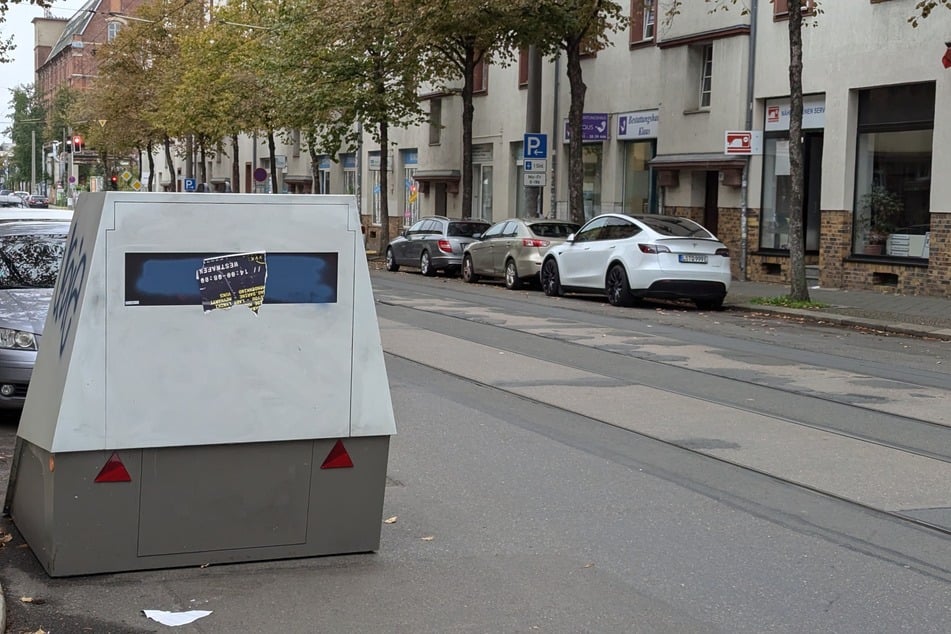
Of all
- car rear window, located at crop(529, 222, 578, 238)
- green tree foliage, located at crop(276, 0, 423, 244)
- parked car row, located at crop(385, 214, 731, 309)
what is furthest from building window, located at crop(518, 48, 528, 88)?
car rear window, located at crop(529, 222, 578, 238)

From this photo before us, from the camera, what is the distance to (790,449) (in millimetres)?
8531

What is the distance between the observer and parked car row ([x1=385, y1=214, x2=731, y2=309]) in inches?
792

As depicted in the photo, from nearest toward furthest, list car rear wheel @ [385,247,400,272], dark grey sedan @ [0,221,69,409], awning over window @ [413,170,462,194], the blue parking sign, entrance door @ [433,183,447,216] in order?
1. dark grey sedan @ [0,221,69,409]
2. the blue parking sign
3. car rear wheel @ [385,247,400,272]
4. awning over window @ [413,170,462,194]
5. entrance door @ [433,183,447,216]

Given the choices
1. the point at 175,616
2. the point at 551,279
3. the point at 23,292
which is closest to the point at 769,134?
the point at 551,279

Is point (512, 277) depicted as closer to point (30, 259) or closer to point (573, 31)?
point (573, 31)

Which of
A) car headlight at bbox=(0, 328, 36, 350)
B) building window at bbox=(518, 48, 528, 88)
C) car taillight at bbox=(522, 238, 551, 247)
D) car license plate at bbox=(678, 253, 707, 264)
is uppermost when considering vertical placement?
building window at bbox=(518, 48, 528, 88)

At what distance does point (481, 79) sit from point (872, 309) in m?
21.4

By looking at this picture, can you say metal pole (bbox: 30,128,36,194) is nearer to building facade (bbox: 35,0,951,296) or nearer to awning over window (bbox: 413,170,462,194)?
awning over window (bbox: 413,170,462,194)

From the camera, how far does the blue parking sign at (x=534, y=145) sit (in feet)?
95.6

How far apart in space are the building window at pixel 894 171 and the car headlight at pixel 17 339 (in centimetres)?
1744

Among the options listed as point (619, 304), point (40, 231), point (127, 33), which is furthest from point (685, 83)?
point (127, 33)

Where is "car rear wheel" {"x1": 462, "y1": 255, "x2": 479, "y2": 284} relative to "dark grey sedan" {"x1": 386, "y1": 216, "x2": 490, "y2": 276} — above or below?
below

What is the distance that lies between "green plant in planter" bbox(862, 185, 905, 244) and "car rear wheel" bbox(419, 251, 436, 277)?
10868mm

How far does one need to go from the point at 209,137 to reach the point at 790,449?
50919mm
